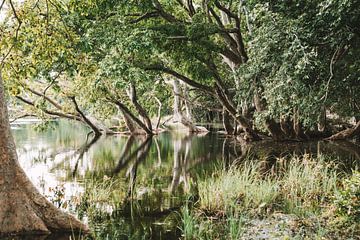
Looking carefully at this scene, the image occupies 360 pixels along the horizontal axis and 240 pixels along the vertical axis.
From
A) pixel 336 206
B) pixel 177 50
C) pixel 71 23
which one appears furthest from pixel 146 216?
pixel 177 50

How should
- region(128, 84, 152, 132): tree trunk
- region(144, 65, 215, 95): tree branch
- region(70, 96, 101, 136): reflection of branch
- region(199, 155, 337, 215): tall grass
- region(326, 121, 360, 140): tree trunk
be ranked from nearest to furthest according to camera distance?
1. region(199, 155, 337, 215): tall grass
2. region(144, 65, 215, 95): tree branch
3. region(326, 121, 360, 140): tree trunk
4. region(70, 96, 101, 136): reflection of branch
5. region(128, 84, 152, 132): tree trunk

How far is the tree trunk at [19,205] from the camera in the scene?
18.4ft

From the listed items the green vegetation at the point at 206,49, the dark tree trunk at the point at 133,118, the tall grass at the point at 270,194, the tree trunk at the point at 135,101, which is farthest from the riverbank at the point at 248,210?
the dark tree trunk at the point at 133,118

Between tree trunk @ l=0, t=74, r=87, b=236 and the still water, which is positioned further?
the still water

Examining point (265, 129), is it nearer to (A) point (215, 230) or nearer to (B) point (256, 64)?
(B) point (256, 64)

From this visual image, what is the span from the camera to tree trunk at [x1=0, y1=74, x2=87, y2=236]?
560 centimetres

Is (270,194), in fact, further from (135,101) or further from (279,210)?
(135,101)

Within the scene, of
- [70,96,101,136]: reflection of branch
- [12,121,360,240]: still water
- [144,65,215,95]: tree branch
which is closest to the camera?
[12,121,360,240]: still water

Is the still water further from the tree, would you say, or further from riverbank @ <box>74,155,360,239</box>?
the tree

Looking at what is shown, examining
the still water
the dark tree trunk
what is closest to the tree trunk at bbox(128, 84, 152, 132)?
the dark tree trunk

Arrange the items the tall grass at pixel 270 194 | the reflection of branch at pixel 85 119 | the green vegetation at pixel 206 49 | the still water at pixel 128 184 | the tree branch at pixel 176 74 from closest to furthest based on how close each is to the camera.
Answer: the still water at pixel 128 184 → the tall grass at pixel 270 194 → the green vegetation at pixel 206 49 → the tree branch at pixel 176 74 → the reflection of branch at pixel 85 119

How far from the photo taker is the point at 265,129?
75.5 feet

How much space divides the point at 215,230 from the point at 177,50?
454 inches

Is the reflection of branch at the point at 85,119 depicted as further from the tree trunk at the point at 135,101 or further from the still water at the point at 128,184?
the still water at the point at 128,184
